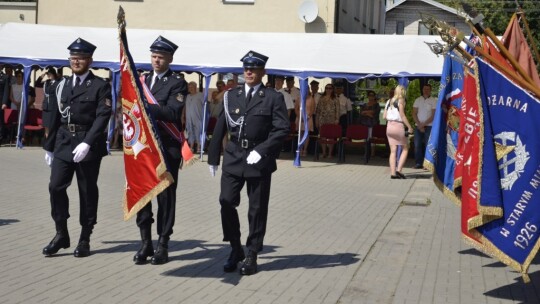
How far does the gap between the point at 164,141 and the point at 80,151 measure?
28.8 inches

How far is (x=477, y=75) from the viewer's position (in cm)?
685

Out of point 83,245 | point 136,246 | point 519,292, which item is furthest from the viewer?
point 136,246

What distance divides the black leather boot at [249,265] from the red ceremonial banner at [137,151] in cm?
92

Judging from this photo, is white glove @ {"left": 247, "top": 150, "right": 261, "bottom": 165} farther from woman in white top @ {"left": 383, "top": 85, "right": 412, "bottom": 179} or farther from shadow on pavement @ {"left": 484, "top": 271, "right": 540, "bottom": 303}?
woman in white top @ {"left": 383, "top": 85, "right": 412, "bottom": 179}

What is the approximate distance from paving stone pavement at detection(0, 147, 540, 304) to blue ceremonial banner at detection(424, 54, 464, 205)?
857 millimetres

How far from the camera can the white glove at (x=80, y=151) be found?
7863 millimetres

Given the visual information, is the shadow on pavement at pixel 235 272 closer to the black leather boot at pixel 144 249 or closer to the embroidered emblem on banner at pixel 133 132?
the black leather boot at pixel 144 249

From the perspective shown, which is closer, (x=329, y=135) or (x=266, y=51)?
(x=266, y=51)

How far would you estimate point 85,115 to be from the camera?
816cm

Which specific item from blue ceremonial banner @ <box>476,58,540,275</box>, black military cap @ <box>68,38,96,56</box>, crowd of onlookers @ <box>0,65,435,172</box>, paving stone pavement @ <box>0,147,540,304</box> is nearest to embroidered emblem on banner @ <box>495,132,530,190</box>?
blue ceremonial banner @ <box>476,58,540,275</box>

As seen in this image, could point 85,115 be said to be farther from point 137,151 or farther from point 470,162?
point 470,162

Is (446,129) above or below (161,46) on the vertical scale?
below

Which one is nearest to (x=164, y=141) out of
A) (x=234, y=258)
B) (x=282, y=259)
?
(x=234, y=258)

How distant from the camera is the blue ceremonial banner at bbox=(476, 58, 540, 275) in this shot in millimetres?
6645
